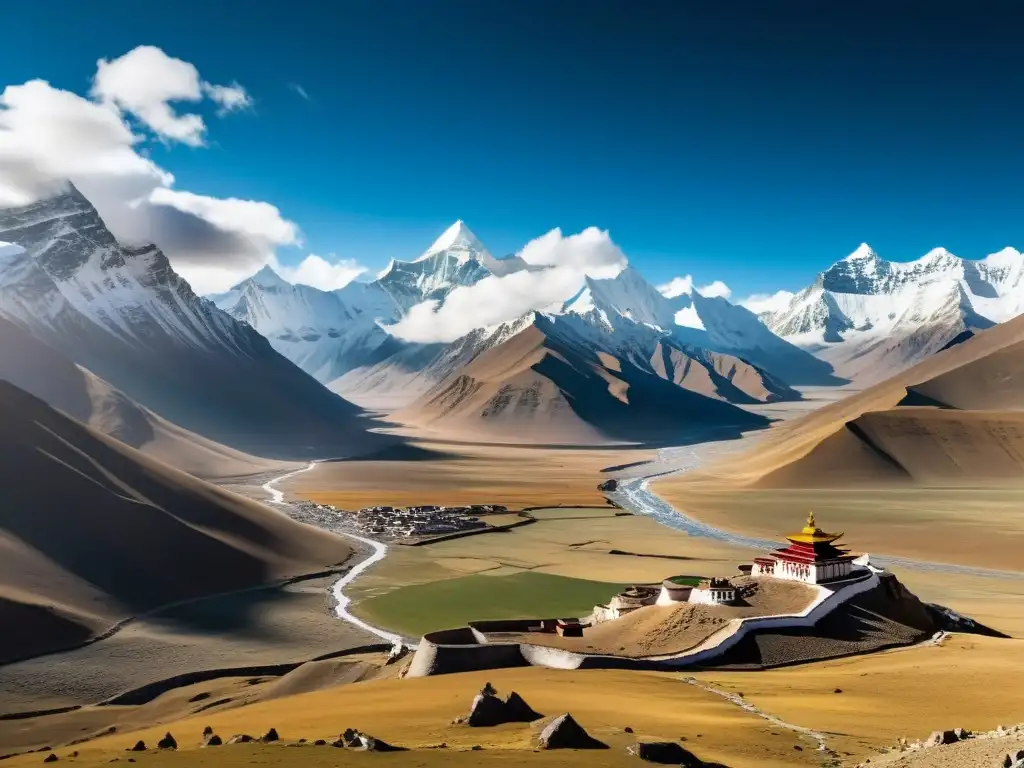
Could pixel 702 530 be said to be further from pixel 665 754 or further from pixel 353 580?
pixel 665 754

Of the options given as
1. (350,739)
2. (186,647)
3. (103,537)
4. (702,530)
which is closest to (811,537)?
(350,739)

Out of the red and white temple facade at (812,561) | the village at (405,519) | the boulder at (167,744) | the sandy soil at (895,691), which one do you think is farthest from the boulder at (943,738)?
the village at (405,519)

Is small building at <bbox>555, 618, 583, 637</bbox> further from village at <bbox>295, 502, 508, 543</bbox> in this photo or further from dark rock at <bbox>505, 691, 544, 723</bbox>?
village at <bbox>295, 502, 508, 543</bbox>

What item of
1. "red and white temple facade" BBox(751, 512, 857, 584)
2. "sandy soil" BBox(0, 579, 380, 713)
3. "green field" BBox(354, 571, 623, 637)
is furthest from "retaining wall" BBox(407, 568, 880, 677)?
"green field" BBox(354, 571, 623, 637)

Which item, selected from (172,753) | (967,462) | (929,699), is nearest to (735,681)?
(929,699)

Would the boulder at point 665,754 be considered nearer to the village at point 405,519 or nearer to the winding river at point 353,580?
the winding river at point 353,580

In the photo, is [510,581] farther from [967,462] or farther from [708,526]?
[967,462]

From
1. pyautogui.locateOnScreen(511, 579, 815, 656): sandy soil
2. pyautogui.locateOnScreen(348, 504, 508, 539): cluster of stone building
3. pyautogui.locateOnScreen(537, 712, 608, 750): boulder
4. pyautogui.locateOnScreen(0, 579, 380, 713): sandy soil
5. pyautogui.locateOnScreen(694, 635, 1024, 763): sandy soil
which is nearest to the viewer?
pyautogui.locateOnScreen(537, 712, 608, 750): boulder
